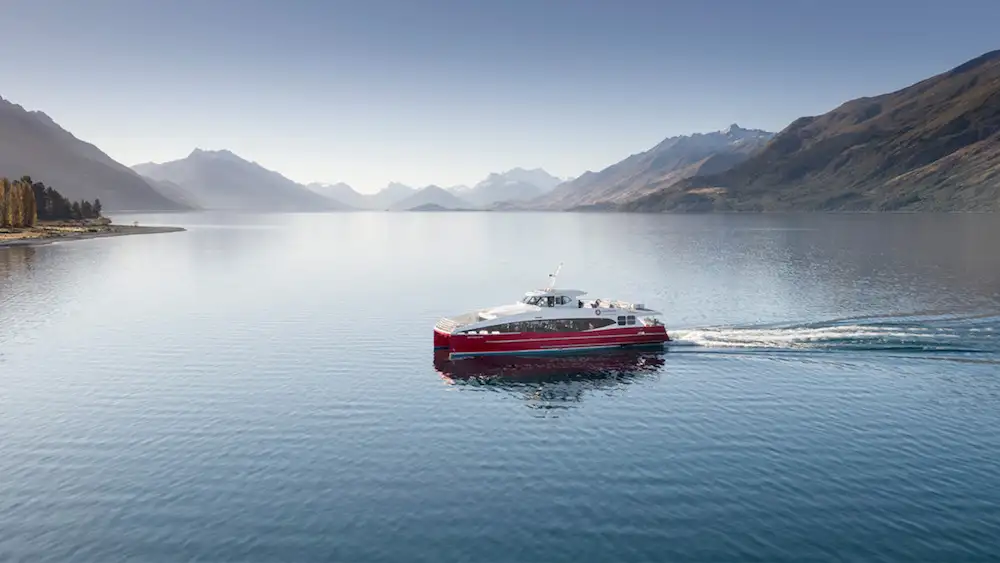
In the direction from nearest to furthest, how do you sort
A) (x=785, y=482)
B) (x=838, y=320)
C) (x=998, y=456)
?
(x=785, y=482), (x=998, y=456), (x=838, y=320)

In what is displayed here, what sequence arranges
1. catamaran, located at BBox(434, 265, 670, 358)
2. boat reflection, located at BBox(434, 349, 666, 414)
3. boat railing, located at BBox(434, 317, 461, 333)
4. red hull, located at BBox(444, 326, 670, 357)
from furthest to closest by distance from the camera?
boat railing, located at BBox(434, 317, 461, 333)
catamaran, located at BBox(434, 265, 670, 358)
red hull, located at BBox(444, 326, 670, 357)
boat reflection, located at BBox(434, 349, 666, 414)

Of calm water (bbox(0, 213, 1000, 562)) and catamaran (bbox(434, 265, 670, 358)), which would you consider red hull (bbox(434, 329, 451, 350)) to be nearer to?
catamaran (bbox(434, 265, 670, 358))

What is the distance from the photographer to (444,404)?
60.3 meters

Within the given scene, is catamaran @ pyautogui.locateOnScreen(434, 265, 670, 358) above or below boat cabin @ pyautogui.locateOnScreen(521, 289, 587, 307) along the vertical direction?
below

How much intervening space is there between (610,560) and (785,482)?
51.8 feet

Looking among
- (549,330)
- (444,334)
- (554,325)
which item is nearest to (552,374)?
(549,330)

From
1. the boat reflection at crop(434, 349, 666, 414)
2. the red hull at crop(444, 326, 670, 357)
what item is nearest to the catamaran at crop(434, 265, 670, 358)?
the red hull at crop(444, 326, 670, 357)

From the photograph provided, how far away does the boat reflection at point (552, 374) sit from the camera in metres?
64.5

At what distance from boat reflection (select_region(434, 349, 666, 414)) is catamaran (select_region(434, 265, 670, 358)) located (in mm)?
1181

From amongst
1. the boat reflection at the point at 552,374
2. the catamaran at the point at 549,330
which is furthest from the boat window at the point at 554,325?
the boat reflection at the point at 552,374

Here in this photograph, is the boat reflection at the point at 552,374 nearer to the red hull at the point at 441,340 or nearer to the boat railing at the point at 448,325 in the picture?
the red hull at the point at 441,340

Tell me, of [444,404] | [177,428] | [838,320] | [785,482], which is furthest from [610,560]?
[838,320]

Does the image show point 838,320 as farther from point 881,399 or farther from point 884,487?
point 884,487

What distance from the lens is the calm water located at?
35.4 metres
